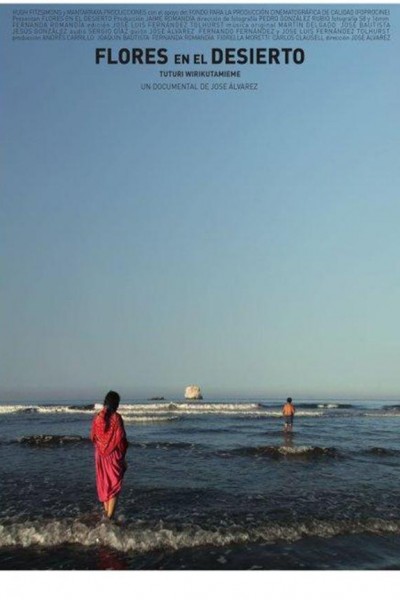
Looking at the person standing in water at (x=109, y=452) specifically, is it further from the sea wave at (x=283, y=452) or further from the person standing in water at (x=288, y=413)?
the person standing in water at (x=288, y=413)

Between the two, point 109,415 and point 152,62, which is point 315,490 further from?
point 152,62

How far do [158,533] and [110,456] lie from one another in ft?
4.65

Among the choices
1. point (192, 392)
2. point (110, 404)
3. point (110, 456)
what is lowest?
point (192, 392)

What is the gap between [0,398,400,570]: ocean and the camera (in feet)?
21.0

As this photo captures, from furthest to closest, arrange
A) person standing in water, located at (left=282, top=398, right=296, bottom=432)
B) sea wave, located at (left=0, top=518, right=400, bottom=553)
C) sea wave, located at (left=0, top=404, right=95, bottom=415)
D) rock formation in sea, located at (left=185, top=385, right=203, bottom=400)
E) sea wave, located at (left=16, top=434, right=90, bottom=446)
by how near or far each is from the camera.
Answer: rock formation in sea, located at (left=185, top=385, right=203, bottom=400), sea wave, located at (left=0, top=404, right=95, bottom=415), person standing in water, located at (left=282, top=398, right=296, bottom=432), sea wave, located at (left=16, top=434, right=90, bottom=446), sea wave, located at (left=0, top=518, right=400, bottom=553)

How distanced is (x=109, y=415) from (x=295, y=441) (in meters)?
14.7

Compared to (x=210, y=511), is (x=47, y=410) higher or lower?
lower

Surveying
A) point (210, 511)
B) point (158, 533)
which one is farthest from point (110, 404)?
point (210, 511)

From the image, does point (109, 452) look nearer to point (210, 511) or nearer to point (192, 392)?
point (210, 511)

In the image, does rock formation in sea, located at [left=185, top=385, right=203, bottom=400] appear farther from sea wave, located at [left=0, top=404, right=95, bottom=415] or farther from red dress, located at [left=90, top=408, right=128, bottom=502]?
red dress, located at [left=90, top=408, right=128, bottom=502]

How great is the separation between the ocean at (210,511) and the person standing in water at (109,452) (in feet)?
1.56

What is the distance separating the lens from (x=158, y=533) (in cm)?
735

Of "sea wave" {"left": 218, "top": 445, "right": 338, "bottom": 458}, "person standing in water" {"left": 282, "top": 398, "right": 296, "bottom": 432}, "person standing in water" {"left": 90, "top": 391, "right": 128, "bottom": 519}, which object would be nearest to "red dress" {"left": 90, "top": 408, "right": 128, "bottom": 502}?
"person standing in water" {"left": 90, "top": 391, "right": 128, "bottom": 519}

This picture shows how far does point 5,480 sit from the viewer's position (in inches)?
473
